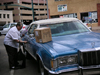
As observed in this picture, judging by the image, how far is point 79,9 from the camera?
34.2m

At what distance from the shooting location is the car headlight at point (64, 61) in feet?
11.6

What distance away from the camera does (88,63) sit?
11.6 ft

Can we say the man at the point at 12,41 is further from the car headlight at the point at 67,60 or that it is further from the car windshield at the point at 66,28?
the car headlight at the point at 67,60

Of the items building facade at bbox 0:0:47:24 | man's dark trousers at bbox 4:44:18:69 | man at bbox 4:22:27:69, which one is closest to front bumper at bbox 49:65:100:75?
man at bbox 4:22:27:69

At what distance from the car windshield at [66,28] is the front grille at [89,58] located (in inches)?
80.0

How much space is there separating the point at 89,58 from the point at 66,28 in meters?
2.21

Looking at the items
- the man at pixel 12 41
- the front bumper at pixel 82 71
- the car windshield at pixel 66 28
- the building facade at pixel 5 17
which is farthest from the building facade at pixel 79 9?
the building facade at pixel 5 17

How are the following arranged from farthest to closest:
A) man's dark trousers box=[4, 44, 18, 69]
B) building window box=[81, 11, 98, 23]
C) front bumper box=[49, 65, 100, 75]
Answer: building window box=[81, 11, 98, 23] → man's dark trousers box=[4, 44, 18, 69] → front bumper box=[49, 65, 100, 75]

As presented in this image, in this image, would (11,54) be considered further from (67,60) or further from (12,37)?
(67,60)

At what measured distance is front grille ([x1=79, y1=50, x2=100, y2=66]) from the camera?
3521 millimetres

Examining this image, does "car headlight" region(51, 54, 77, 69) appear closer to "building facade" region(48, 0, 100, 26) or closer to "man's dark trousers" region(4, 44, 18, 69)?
"man's dark trousers" region(4, 44, 18, 69)

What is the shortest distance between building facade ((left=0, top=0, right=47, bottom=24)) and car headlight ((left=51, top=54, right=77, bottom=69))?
85.9 m

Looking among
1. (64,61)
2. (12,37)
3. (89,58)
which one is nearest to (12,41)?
(12,37)

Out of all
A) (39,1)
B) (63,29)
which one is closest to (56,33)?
(63,29)
